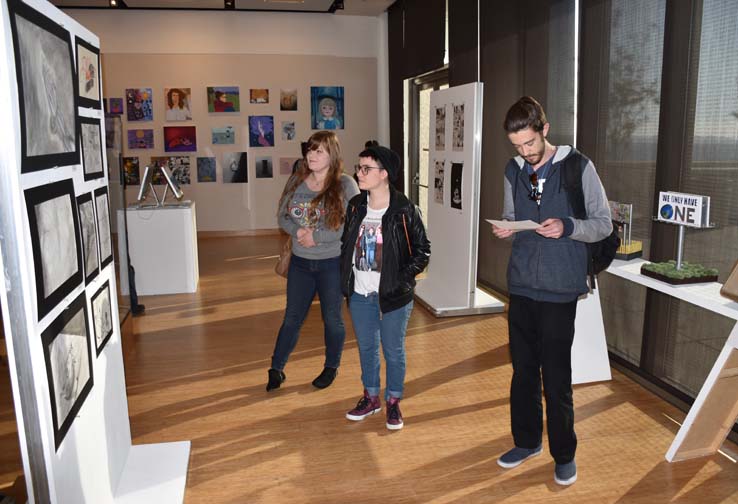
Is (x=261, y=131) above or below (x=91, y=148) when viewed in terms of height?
above

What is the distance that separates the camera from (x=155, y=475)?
308cm

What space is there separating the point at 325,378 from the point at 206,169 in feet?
24.8

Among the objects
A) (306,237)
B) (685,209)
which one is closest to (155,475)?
(306,237)

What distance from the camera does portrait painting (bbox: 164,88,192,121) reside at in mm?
10773

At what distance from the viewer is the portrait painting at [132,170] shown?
1084cm

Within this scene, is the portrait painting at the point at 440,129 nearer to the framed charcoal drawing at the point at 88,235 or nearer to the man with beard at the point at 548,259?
the man with beard at the point at 548,259

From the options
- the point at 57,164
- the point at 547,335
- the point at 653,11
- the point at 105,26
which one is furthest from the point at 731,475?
the point at 105,26

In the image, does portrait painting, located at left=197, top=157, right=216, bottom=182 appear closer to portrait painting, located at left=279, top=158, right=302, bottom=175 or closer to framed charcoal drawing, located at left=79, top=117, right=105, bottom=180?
portrait painting, located at left=279, top=158, right=302, bottom=175

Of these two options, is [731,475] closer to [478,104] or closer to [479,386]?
[479,386]

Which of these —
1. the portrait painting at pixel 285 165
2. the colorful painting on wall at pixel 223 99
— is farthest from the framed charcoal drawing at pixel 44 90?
the portrait painting at pixel 285 165

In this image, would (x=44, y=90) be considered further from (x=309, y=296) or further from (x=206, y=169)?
(x=206, y=169)

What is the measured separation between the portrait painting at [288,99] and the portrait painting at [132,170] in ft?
8.45

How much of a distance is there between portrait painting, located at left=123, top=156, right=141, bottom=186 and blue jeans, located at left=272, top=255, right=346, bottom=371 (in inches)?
303

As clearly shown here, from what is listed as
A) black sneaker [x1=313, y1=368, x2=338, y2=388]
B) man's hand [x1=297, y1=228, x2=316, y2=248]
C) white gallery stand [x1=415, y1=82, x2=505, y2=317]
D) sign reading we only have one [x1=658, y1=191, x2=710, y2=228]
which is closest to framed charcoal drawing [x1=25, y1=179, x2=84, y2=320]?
man's hand [x1=297, y1=228, x2=316, y2=248]
